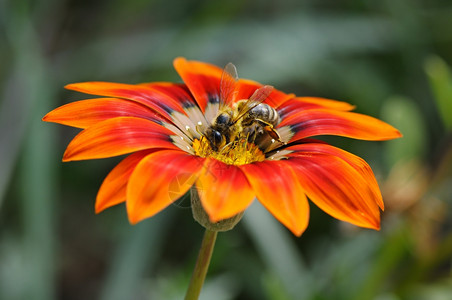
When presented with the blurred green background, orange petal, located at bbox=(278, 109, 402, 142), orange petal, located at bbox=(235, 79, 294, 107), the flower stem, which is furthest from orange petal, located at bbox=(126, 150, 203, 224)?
the blurred green background

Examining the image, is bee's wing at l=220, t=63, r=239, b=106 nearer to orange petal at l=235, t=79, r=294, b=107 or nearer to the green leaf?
orange petal at l=235, t=79, r=294, b=107

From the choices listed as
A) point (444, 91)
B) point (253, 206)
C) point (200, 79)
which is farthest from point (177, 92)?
point (444, 91)

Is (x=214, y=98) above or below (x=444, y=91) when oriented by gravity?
above

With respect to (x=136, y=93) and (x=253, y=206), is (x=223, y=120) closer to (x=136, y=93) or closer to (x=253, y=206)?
(x=136, y=93)

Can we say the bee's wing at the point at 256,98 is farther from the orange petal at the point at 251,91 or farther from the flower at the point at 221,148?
the orange petal at the point at 251,91

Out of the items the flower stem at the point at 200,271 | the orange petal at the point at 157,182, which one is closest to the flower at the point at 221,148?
the orange petal at the point at 157,182
